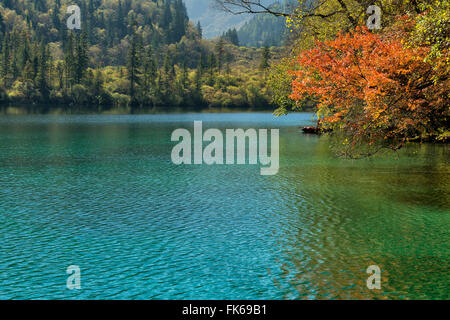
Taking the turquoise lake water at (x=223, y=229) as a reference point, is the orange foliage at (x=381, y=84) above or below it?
above

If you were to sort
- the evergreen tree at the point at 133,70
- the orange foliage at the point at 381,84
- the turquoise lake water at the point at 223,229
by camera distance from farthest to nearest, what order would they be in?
the evergreen tree at the point at 133,70
the orange foliage at the point at 381,84
the turquoise lake water at the point at 223,229

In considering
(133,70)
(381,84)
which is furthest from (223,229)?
(133,70)

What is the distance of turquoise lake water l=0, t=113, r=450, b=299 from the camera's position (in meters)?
15.6

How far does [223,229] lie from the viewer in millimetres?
22047

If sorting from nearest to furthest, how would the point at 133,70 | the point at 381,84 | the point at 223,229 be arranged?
1. the point at 223,229
2. the point at 381,84
3. the point at 133,70

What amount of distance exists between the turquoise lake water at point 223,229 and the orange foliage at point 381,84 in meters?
5.01

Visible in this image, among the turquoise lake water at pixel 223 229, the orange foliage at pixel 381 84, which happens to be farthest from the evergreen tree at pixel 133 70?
the orange foliage at pixel 381 84

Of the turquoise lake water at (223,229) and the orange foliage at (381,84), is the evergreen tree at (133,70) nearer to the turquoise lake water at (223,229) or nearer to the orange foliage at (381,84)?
the turquoise lake water at (223,229)

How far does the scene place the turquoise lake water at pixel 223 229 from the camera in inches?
615

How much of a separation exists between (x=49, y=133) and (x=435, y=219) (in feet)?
189

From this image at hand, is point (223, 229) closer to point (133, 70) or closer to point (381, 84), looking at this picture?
point (381, 84)

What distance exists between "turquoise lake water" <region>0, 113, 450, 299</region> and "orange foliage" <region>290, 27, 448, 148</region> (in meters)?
5.01

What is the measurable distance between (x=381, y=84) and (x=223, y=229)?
11.0 metres

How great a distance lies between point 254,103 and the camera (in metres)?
193
